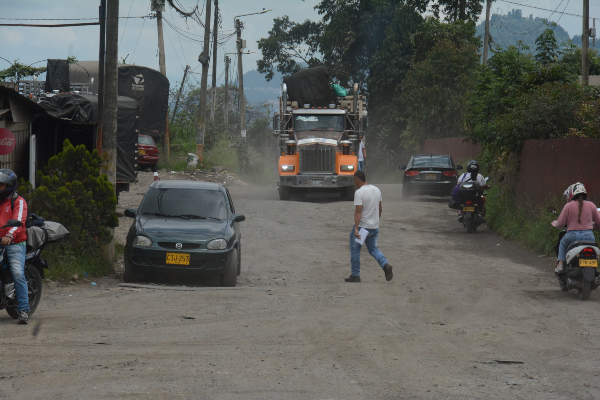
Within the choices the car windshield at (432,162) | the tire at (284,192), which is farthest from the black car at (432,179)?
the tire at (284,192)

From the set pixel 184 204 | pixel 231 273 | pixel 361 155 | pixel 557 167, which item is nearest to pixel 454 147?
pixel 361 155

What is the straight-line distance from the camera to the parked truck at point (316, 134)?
2512 centimetres

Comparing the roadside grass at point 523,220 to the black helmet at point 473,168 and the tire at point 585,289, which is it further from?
the tire at point 585,289


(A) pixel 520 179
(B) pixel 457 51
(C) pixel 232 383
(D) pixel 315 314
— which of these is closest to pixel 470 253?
(A) pixel 520 179

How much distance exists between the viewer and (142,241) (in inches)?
441

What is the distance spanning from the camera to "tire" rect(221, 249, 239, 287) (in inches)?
449

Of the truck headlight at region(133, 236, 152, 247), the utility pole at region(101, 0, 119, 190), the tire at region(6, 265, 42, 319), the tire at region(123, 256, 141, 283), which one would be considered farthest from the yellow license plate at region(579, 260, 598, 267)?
the utility pole at region(101, 0, 119, 190)

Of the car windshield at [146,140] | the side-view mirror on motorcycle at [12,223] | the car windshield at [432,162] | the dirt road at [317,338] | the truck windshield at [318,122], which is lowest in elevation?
the dirt road at [317,338]

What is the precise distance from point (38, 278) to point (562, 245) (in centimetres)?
727

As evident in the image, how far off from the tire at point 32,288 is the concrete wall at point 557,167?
33.6ft

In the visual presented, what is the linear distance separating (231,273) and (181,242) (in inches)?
36.4

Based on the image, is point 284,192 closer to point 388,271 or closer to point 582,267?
point 388,271

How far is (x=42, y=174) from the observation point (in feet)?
39.1

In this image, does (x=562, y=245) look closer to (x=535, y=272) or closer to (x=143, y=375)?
(x=535, y=272)
